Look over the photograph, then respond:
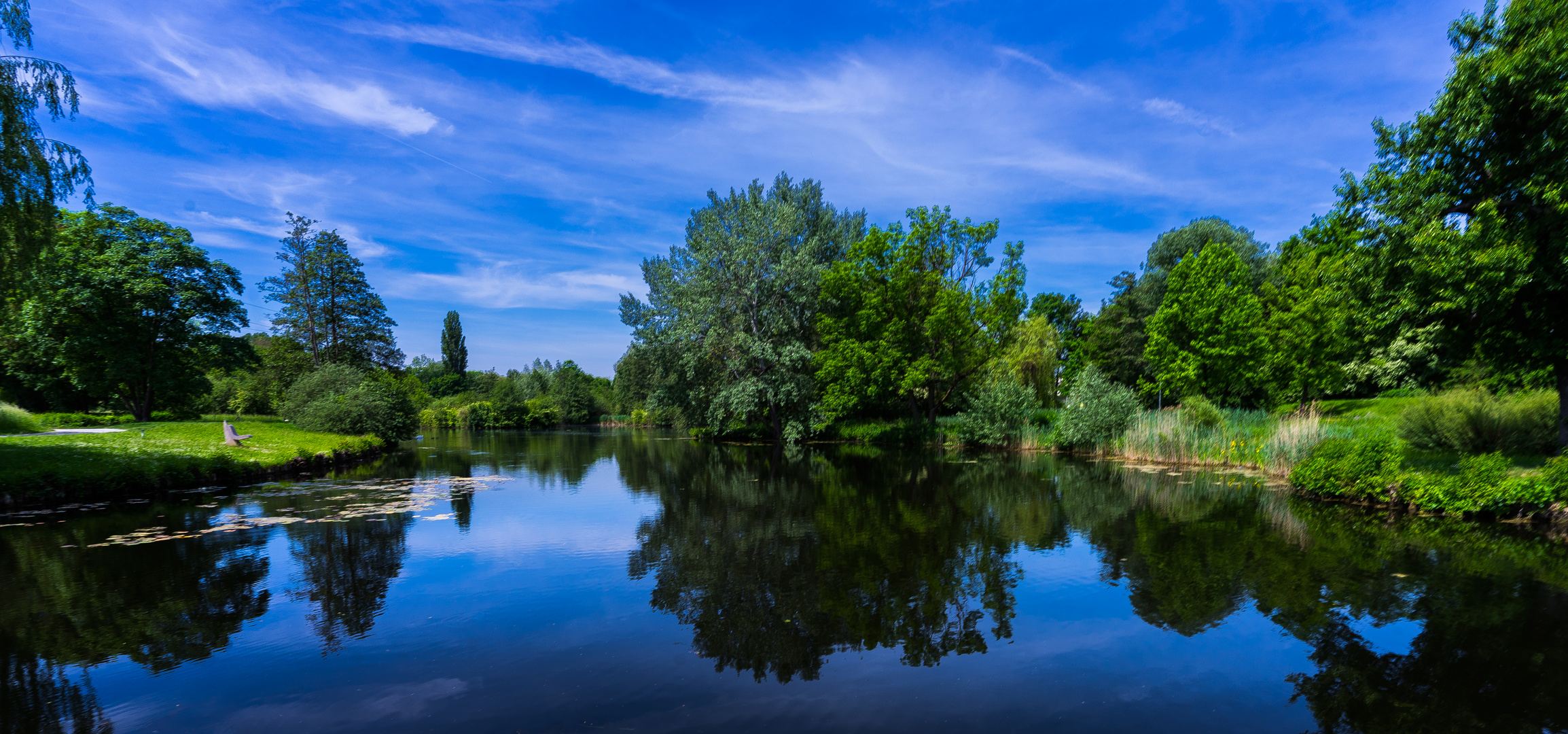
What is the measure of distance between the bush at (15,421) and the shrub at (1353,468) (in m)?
33.4

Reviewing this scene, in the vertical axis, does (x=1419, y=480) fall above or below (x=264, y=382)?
below

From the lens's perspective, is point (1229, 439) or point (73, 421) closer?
point (1229, 439)

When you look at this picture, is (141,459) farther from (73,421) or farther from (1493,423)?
(1493,423)

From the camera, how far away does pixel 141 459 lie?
48.2 ft

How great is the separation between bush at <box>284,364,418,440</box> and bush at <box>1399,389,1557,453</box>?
37188 millimetres

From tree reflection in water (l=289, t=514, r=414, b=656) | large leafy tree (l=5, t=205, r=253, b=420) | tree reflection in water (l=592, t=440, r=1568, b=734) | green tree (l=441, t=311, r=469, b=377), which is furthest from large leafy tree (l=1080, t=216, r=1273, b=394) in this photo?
green tree (l=441, t=311, r=469, b=377)

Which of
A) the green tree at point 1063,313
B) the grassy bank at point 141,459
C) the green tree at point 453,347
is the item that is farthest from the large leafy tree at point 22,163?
the green tree at point 453,347

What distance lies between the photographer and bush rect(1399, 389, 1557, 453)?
44.1 ft

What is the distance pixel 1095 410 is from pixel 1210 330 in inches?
364

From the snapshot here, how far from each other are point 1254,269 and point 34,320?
2424 inches

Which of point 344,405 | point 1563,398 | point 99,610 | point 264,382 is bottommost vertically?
point 99,610

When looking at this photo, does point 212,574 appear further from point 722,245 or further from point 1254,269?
point 1254,269

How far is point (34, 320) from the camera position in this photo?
75.8 ft

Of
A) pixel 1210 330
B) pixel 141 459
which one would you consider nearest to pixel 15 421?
pixel 141 459
